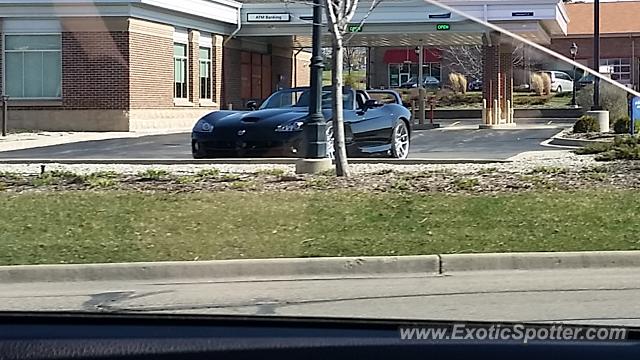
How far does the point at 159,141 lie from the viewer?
26594 mm

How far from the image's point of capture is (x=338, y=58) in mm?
13680

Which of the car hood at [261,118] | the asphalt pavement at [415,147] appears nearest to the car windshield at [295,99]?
the car hood at [261,118]

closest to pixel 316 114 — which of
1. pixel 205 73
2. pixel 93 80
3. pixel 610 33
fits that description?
pixel 610 33

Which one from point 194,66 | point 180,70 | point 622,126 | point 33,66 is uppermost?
point 194,66

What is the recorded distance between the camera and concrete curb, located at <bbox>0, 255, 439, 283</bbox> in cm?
895

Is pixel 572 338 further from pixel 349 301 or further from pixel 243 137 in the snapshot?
pixel 243 137

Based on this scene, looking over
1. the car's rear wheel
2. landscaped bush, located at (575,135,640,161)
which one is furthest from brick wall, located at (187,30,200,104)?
landscaped bush, located at (575,135,640,161)

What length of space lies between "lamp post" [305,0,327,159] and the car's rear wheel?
9.81ft

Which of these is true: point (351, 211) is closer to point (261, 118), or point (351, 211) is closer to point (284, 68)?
point (261, 118)

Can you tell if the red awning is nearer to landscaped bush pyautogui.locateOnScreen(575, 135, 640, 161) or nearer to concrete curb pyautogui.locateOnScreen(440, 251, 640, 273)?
landscaped bush pyautogui.locateOnScreen(575, 135, 640, 161)

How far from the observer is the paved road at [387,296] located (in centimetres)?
748

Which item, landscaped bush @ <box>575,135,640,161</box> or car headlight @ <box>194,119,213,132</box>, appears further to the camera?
car headlight @ <box>194,119,213,132</box>

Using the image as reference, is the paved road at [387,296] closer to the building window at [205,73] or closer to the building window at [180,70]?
the building window at [180,70]

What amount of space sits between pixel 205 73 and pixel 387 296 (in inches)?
1148
